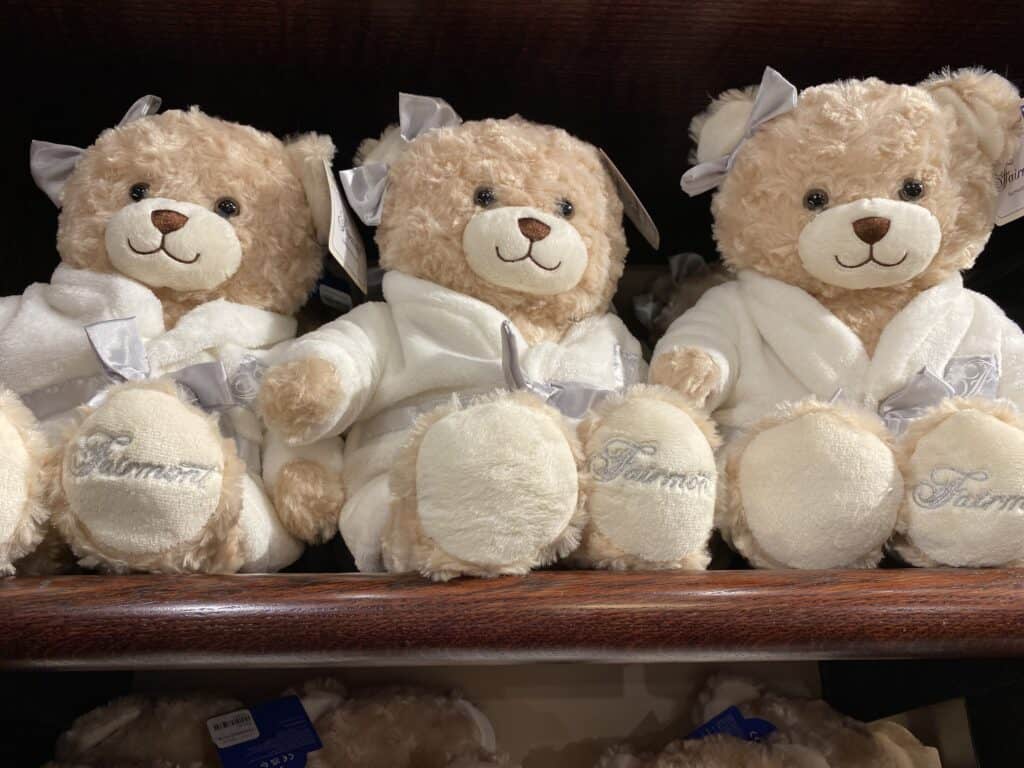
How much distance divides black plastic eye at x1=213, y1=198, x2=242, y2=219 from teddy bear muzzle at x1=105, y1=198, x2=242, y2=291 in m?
0.02

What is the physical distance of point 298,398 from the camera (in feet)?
1.88

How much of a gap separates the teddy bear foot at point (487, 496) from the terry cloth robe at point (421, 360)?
6.1 inches

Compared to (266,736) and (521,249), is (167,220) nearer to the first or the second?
(521,249)

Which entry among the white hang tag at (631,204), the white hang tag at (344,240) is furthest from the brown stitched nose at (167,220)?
the white hang tag at (631,204)

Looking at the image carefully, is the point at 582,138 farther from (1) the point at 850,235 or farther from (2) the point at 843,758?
(2) the point at 843,758

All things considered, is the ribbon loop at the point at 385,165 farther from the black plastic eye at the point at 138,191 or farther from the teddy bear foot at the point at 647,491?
the teddy bear foot at the point at 647,491

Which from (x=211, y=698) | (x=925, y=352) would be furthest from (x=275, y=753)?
(x=925, y=352)

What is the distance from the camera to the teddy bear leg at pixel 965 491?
0.48 m

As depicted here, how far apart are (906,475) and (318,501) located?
14.3 inches

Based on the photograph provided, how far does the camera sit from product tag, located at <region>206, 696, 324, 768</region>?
693 mm

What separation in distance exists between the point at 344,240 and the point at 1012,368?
1.63 ft

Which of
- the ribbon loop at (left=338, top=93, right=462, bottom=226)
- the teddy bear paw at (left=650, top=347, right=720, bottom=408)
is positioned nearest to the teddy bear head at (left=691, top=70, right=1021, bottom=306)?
the teddy bear paw at (left=650, top=347, right=720, bottom=408)

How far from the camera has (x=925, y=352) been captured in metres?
0.65

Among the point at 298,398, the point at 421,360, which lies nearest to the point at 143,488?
the point at 298,398
